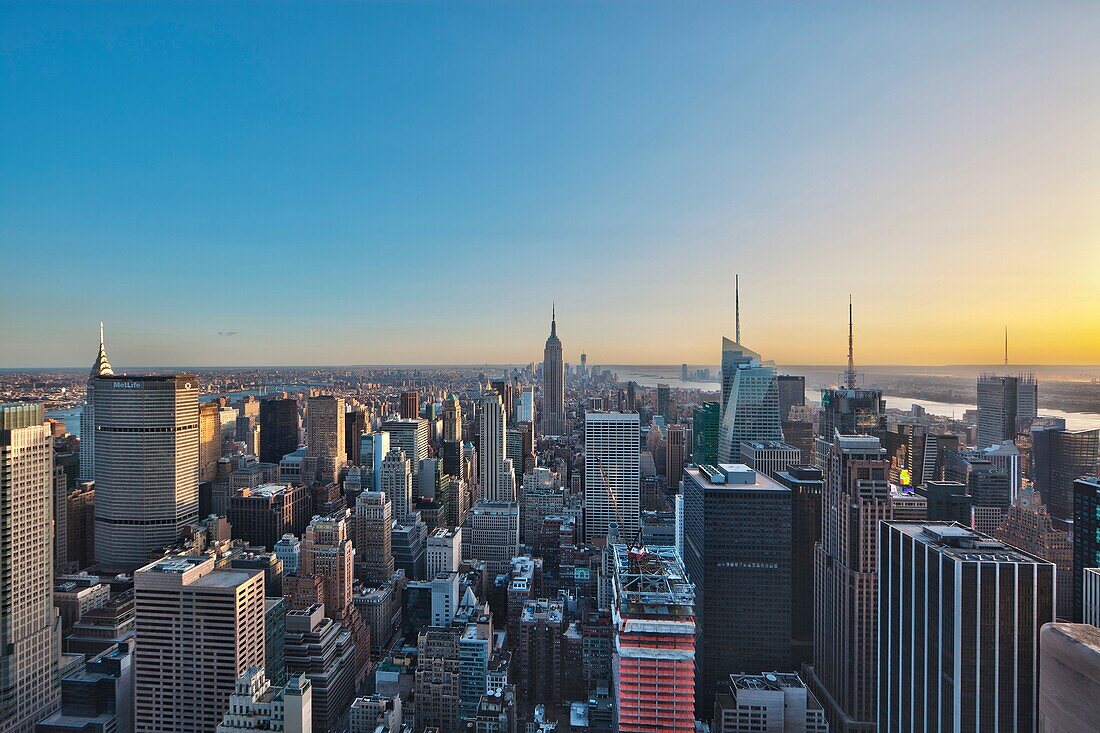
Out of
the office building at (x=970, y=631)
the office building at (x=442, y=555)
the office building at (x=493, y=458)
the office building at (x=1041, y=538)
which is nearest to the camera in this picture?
the office building at (x=970, y=631)

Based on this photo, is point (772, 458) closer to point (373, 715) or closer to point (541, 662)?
point (541, 662)

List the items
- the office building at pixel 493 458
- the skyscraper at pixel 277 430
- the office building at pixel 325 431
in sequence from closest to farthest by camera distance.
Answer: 1. the office building at pixel 493 458
2. the office building at pixel 325 431
3. the skyscraper at pixel 277 430

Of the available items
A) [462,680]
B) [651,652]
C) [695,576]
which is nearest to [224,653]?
[462,680]

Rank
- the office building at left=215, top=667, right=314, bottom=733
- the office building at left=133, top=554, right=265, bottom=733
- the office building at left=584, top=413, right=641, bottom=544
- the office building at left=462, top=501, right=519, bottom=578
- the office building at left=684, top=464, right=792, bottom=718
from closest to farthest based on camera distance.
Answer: the office building at left=215, top=667, right=314, bottom=733
the office building at left=133, top=554, right=265, bottom=733
the office building at left=684, top=464, right=792, bottom=718
the office building at left=462, top=501, right=519, bottom=578
the office building at left=584, top=413, right=641, bottom=544

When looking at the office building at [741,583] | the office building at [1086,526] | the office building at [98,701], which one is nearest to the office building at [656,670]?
the office building at [741,583]

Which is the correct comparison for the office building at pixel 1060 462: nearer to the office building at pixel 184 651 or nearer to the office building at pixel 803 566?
the office building at pixel 803 566

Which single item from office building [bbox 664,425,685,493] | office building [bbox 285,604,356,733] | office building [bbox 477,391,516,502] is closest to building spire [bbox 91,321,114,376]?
office building [bbox 285,604,356,733]

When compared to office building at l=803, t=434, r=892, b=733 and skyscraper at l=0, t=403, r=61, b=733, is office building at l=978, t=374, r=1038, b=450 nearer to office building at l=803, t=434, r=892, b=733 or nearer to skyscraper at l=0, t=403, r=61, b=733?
office building at l=803, t=434, r=892, b=733
